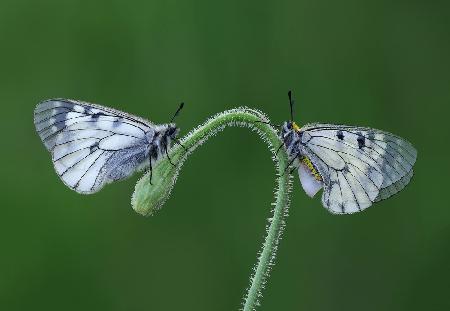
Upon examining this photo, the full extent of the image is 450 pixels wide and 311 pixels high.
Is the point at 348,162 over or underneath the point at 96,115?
over

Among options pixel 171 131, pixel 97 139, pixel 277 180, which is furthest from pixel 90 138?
pixel 277 180

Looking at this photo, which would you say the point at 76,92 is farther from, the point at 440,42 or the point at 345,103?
the point at 440,42

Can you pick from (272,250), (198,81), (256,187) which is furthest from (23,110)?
(272,250)

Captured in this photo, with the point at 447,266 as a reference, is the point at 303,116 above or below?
above

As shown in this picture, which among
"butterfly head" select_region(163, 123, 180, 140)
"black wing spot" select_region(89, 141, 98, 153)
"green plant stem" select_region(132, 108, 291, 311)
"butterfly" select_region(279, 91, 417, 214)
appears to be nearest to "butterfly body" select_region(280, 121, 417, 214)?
"butterfly" select_region(279, 91, 417, 214)

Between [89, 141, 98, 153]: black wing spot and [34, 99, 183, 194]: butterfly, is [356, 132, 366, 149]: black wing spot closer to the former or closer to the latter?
[34, 99, 183, 194]: butterfly

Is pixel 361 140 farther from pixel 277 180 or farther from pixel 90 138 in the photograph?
pixel 90 138

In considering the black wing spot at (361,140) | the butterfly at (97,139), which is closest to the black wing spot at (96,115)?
the butterfly at (97,139)
